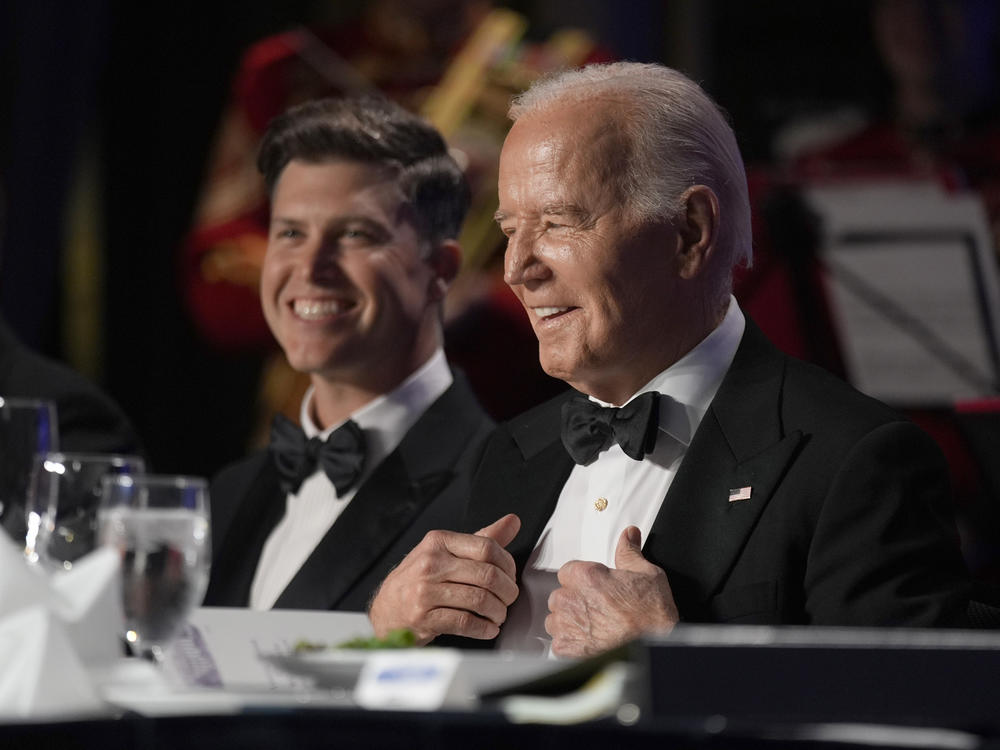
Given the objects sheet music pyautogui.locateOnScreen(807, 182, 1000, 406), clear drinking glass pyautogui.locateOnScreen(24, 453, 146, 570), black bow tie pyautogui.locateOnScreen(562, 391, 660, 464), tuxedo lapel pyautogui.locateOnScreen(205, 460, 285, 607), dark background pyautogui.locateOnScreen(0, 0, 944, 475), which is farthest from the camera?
dark background pyautogui.locateOnScreen(0, 0, 944, 475)

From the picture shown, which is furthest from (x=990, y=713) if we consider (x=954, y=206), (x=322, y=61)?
(x=322, y=61)

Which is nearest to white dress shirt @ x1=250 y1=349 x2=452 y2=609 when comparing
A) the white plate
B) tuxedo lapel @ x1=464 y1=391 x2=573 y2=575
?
tuxedo lapel @ x1=464 y1=391 x2=573 y2=575

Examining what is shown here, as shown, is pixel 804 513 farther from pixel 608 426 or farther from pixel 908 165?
pixel 908 165

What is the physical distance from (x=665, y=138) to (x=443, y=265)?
82 cm

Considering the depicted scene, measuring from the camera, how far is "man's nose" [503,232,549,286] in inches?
72.8

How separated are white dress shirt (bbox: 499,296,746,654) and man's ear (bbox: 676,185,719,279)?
91 millimetres

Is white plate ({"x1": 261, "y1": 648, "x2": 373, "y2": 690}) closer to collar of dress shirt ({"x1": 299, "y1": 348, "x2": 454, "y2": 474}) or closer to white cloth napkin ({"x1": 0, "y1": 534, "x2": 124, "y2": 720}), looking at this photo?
white cloth napkin ({"x1": 0, "y1": 534, "x2": 124, "y2": 720})

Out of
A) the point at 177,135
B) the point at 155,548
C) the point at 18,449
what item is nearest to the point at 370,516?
the point at 18,449

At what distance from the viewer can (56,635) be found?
3.16 ft

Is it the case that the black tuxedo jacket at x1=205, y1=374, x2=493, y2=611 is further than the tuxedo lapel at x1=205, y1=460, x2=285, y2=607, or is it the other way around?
the tuxedo lapel at x1=205, y1=460, x2=285, y2=607

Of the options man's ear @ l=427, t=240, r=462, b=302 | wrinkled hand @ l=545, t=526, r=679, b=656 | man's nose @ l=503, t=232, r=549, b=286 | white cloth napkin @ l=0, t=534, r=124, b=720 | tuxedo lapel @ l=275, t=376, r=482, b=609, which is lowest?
tuxedo lapel @ l=275, t=376, r=482, b=609

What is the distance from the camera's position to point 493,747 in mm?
815

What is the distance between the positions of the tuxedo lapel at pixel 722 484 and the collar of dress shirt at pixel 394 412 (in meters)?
0.79

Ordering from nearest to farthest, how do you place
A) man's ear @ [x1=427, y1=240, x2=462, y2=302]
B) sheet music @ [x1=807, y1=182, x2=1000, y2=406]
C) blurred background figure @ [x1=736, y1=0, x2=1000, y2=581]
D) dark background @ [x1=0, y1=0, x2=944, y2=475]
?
man's ear @ [x1=427, y1=240, x2=462, y2=302] < sheet music @ [x1=807, y1=182, x2=1000, y2=406] < blurred background figure @ [x1=736, y1=0, x2=1000, y2=581] < dark background @ [x1=0, y1=0, x2=944, y2=475]
